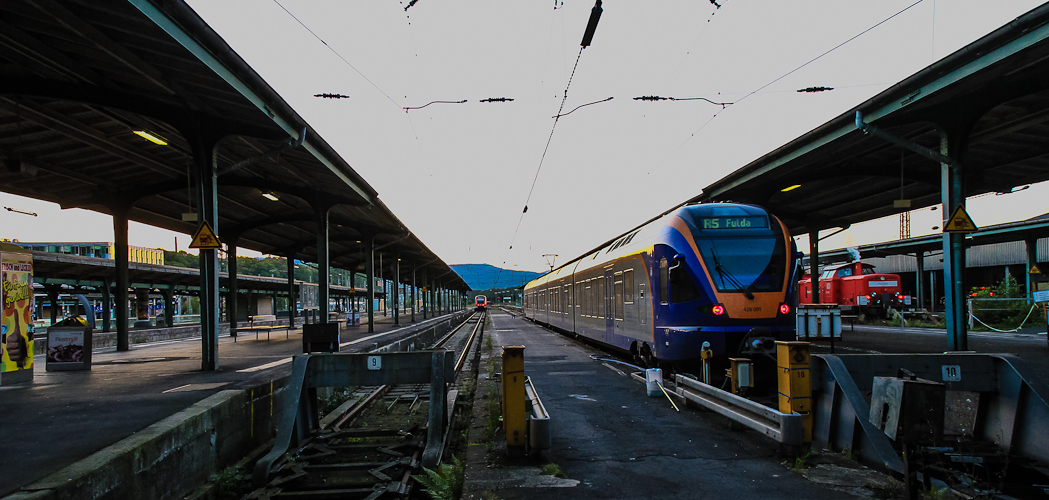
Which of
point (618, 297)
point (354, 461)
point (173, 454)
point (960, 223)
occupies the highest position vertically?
point (960, 223)

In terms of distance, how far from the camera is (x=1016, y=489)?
534 centimetres

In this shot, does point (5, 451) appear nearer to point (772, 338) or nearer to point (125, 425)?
point (125, 425)

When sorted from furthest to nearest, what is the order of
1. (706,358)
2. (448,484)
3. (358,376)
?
(706,358) < (358,376) < (448,484)

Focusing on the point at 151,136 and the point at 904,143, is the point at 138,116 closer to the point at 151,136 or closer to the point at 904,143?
the point at 151,136

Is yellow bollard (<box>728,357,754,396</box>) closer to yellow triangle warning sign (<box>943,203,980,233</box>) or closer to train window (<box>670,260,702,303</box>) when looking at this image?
train window (<box>670,260,702,303</box>)

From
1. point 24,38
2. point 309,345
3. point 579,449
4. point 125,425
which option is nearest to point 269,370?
point 309,345

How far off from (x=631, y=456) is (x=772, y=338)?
4.59 meters

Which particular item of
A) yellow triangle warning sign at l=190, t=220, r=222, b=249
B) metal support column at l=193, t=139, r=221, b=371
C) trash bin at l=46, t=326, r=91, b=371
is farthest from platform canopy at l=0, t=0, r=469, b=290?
trash bin at l=46, t=326, r=91, b=371

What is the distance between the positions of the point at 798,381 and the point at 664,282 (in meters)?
4.14

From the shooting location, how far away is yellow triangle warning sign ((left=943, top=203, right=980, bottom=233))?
10500 millimetres

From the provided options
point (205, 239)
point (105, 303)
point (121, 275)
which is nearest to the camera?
point (205, 239)

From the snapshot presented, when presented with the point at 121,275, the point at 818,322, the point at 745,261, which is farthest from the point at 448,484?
the point at 121,275

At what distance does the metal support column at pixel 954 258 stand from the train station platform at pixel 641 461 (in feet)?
23.9

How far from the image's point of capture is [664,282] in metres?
9.95
